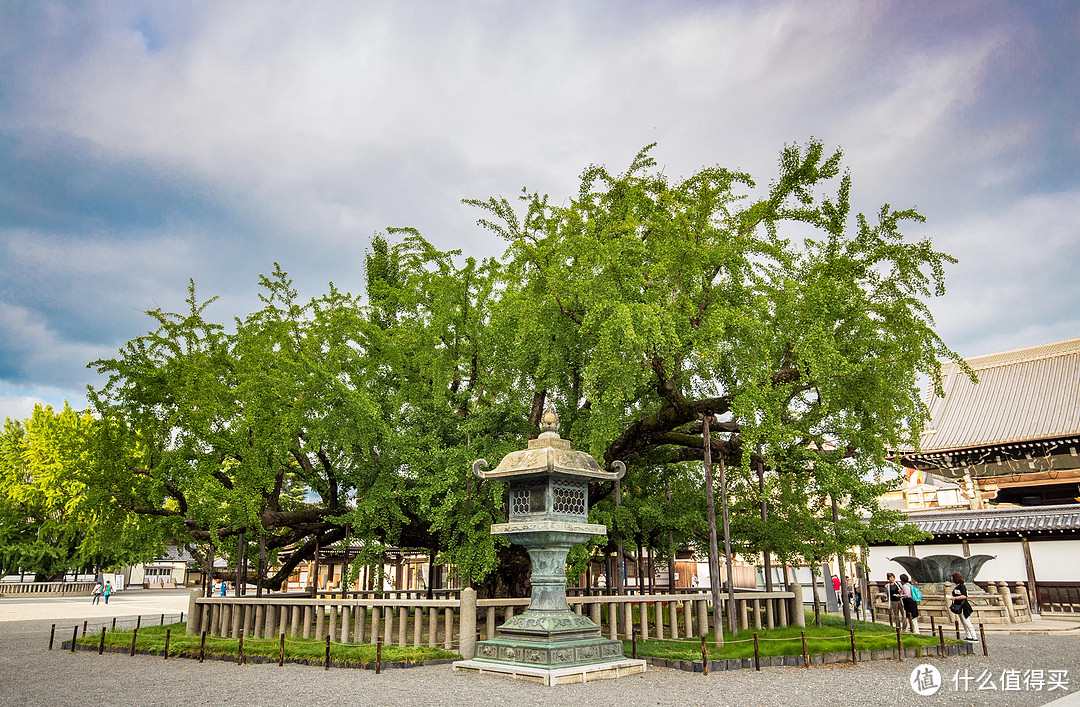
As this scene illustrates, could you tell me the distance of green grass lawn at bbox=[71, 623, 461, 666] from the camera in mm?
10461

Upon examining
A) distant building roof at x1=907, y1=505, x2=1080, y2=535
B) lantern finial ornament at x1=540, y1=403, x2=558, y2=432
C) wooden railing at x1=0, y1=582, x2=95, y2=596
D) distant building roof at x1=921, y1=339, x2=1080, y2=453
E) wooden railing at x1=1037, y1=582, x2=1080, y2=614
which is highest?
distant building roof at x1=921, y1=339, x2=1080, y2=453

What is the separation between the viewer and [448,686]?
8625 millimetres

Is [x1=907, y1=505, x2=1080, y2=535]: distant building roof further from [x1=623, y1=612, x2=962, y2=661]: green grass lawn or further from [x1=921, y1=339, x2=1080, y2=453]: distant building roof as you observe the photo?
[x1=623, y1=612, x2=962, y2=661]: green grass lawn

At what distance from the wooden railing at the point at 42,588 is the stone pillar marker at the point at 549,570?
39.7 meters

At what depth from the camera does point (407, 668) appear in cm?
1018

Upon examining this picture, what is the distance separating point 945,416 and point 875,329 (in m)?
16.7

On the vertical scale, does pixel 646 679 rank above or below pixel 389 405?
below

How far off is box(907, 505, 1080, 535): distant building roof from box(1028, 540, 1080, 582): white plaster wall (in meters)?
0.83

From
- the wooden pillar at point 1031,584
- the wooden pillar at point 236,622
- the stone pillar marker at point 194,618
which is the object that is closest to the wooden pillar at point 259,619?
the wooden pillar at point 236,622

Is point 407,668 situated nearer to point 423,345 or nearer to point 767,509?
point 423,345

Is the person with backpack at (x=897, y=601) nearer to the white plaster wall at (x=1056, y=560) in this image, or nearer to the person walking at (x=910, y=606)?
the person walking at (x=910, y=606)

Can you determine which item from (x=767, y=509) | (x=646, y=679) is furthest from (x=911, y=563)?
(x=646, y=679)

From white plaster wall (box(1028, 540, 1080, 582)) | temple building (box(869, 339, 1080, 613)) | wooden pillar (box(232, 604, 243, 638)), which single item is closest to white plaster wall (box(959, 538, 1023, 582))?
temple building (box(869, 339, 1080, 613))

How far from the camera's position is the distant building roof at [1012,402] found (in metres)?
22.4
